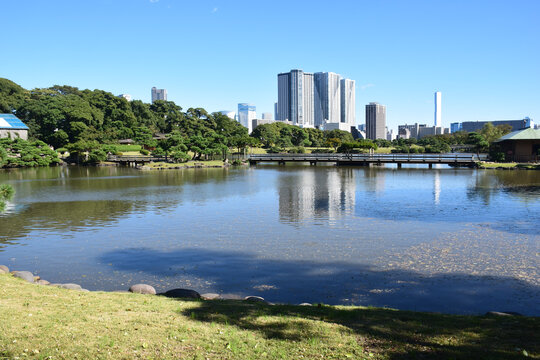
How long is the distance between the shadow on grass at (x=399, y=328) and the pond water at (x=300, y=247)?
1988 millimetres

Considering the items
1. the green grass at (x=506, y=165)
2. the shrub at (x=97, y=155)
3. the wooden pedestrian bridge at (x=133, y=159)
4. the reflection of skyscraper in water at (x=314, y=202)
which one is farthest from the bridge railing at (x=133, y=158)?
the green grass at (x=506, y=165)

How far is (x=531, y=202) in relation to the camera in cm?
2370

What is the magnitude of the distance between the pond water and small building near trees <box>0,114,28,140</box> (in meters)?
50.2

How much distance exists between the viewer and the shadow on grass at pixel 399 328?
521 cm

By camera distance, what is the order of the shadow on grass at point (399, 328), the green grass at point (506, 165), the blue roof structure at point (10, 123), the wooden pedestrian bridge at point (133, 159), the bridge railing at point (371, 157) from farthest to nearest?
the blue roof structure at point (10, 123) < the wooden pedestrian bridge at point (133, 159) < the bridge railing at point (371, 157) < the green grass at point (506, 165) < the shadow on grass at point (399, 328)

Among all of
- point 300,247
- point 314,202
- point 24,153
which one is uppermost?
point 24,153

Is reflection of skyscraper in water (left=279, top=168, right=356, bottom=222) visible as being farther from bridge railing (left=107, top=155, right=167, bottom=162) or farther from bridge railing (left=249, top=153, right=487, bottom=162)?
bridge railing (left=107, top=155, right=167, bottom=162)

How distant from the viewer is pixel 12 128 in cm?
6725

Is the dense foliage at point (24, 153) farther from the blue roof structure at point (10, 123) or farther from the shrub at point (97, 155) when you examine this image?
the blue roof structure at point (10, 123)

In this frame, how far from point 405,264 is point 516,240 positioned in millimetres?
5593

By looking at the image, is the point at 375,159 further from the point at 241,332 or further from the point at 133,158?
the point at 241,332

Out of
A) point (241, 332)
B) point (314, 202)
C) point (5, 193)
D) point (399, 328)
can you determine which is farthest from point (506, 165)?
point (241, 332)

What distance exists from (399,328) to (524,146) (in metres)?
62.1

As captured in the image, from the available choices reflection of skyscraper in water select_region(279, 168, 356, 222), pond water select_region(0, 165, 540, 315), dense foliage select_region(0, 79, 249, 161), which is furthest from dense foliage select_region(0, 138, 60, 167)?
reflection of skyscraper in water select_region(279, 168, 356, 222)
